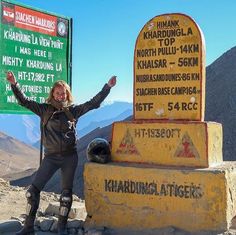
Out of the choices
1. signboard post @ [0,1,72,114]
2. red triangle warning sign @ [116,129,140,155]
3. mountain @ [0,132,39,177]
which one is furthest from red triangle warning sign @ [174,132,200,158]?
mountain @ [0,132,39,177]

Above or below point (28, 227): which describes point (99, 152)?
above

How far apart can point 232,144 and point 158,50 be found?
83.7ft

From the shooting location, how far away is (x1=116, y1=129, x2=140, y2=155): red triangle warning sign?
23.7 ft

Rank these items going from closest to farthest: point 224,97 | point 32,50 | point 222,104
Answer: point 32,50 < point 222,104 < point 224,97

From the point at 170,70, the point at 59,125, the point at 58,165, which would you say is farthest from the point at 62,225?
the point at 170,70

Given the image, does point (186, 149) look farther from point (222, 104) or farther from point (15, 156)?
point (15, 156)

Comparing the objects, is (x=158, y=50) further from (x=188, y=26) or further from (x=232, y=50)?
(x=232, y=50)

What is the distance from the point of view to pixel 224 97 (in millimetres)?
38656

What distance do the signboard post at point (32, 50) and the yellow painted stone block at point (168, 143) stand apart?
3.83 metres

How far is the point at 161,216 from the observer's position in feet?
22.0

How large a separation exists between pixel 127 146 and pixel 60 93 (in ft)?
4.23

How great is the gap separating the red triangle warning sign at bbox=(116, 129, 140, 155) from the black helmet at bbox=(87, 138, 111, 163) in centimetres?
19

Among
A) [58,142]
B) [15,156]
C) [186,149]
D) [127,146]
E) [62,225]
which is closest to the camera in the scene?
[58,142]

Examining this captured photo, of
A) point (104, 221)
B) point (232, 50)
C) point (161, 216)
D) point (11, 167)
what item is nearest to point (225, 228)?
point (161, 216)
